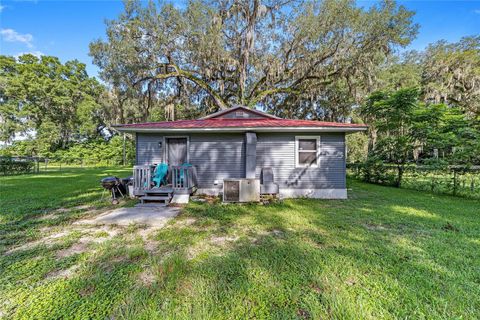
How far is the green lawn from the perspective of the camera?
75.3 inches

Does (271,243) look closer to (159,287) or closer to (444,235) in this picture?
(159,287)

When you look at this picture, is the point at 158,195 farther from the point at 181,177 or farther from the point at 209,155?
the point at 209,155

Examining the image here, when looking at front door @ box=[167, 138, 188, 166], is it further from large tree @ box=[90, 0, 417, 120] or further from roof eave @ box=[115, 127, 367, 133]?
large tree @ box=[90, 0, 417, 120]

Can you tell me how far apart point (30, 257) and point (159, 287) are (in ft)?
7.18

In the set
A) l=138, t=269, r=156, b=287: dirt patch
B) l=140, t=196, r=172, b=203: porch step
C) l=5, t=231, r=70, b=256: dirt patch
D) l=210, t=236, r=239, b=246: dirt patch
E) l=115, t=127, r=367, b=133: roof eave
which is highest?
l=115, t=127, r=367, b=133: roof eave

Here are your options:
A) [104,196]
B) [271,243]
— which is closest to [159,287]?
[271,243]

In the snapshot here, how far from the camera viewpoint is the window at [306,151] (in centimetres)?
701

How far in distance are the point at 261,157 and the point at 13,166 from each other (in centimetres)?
1698

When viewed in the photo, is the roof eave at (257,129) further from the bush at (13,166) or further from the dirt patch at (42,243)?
the bush at (13,166)

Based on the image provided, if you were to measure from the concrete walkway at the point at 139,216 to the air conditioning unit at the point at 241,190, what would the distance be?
1.50m

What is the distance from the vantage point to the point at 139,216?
15.5 feet

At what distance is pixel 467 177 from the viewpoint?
274 inches

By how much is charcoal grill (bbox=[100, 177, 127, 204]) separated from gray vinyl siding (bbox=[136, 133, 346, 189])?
115 centimetres

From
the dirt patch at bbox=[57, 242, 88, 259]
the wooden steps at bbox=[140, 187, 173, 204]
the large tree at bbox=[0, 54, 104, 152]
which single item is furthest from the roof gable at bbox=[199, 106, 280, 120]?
the large tree at bbox=[0, 54, 104, 152]
